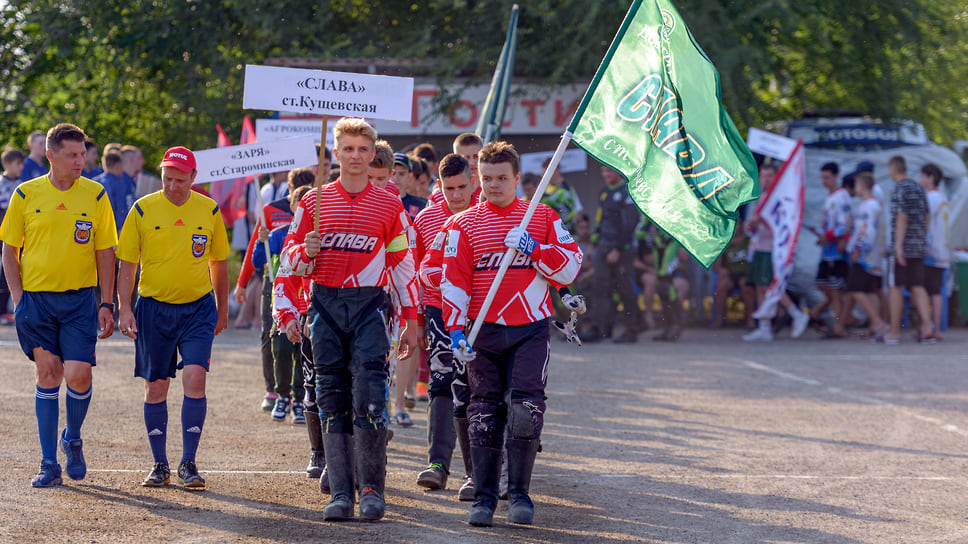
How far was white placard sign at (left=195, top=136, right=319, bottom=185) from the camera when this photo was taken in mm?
8188

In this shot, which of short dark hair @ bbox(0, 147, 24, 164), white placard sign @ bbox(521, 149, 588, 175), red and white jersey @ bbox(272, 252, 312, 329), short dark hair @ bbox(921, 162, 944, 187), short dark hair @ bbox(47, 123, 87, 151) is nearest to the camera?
red and white jersey @ bbox(272, 252, 312, 329)

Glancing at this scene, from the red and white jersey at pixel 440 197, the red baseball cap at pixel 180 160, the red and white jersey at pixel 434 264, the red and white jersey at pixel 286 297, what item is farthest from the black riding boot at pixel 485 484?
the red baseball cap at pixel 180 160

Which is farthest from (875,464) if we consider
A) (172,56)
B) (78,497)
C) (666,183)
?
(172,56)

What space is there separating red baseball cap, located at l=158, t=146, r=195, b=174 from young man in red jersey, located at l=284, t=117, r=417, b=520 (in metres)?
0.90

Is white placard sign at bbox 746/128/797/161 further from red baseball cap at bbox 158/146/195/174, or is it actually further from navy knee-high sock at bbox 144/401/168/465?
navy knee-high sock at bbox 144/401/168/465

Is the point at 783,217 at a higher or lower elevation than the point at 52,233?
higher

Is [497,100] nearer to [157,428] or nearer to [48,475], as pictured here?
[157,428]

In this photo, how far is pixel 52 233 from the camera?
637 cm

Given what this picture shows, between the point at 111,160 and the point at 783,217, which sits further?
the point at 783,217

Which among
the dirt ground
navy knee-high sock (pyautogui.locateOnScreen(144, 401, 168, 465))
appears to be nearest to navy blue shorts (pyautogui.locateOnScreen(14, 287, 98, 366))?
navy knee-high sock (pyautogui.locateOnScreen(144, 401, 168, 465))

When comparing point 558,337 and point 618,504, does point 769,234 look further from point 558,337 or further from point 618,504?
point 618,504

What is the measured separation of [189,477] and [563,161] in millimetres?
10361

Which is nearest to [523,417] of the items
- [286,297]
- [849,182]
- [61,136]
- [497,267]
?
[497,267]

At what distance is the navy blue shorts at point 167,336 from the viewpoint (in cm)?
636
